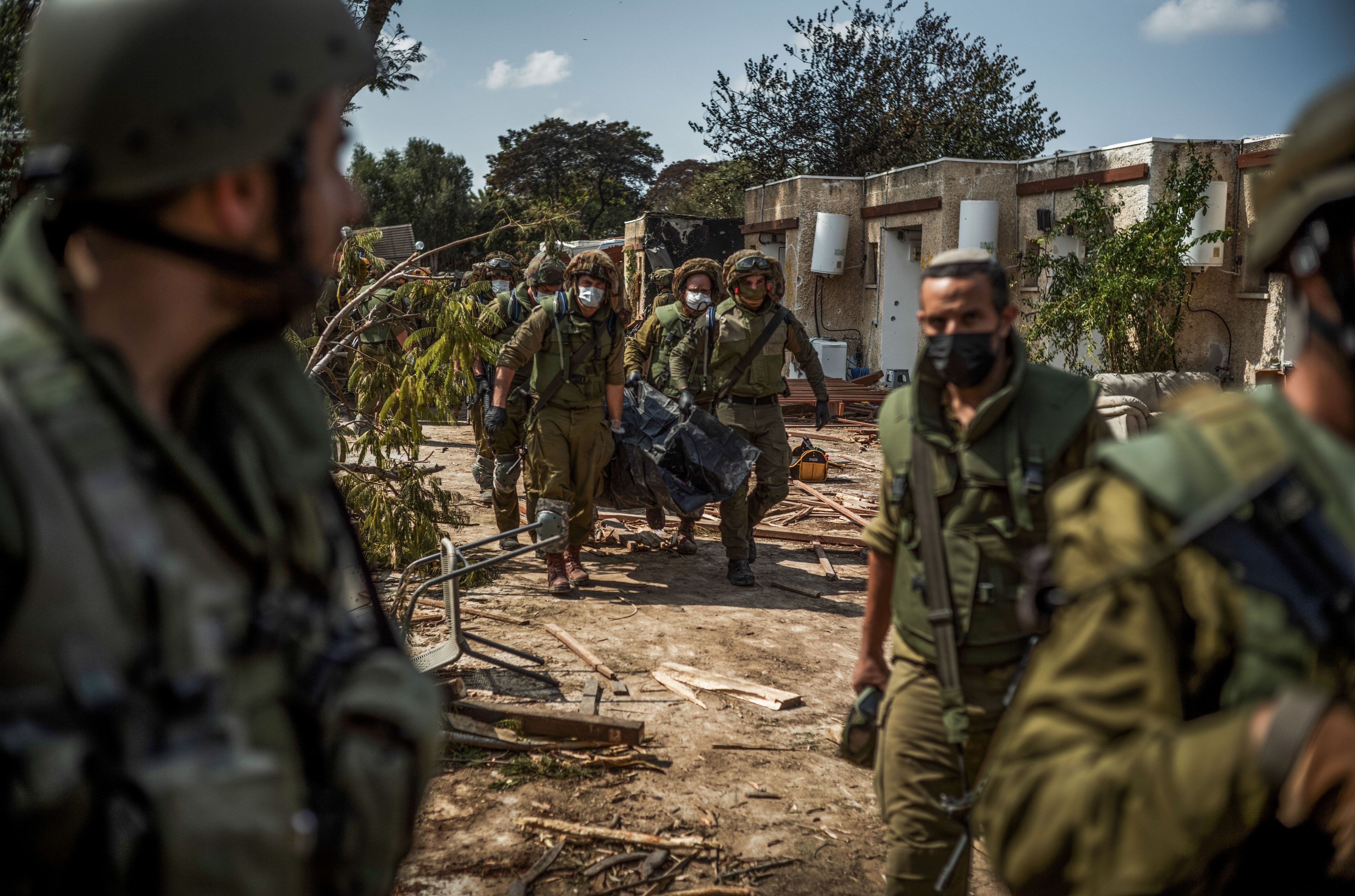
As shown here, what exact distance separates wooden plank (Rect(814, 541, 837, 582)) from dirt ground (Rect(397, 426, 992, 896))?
91mm

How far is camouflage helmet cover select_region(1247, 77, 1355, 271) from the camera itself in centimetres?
121

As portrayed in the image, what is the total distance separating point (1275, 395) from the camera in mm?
1265

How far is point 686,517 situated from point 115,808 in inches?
289

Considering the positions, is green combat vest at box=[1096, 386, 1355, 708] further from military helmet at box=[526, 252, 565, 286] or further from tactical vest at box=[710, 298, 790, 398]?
military helmet at box=[526, 252, 565, 286]

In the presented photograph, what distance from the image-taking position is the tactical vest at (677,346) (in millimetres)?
7848

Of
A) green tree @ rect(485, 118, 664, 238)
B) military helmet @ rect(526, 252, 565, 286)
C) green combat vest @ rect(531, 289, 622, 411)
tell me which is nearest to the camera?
Result: green combat vest @ rect(531, 289, 622, 411)

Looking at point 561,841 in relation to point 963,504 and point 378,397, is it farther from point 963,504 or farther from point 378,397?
point 378,397

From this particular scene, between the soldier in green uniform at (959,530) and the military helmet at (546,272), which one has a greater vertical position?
the military helmet at (546,272)

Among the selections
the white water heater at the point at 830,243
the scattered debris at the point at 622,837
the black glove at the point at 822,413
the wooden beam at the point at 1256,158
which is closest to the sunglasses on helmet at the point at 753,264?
the black glove at the point at 822,413

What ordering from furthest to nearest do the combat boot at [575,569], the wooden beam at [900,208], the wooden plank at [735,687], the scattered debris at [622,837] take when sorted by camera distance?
the wooden beam at [900,208]
the combat boot at [575,569]
the wooden plank at [735,687]
the scattered debris at [622,837]

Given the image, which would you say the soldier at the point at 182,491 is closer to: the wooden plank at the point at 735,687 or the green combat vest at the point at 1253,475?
the green combat vest at the point at 1253,475

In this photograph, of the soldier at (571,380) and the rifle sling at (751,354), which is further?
the rifle sling at (751,354)

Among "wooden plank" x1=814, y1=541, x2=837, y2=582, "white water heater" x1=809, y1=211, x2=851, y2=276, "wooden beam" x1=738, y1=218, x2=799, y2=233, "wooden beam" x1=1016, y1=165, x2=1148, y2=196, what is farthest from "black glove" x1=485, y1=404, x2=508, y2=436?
"wooden beam" x1=738, y1=218, x2=799, y2=233

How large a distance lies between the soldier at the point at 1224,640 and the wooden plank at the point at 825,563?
6.56 metres
